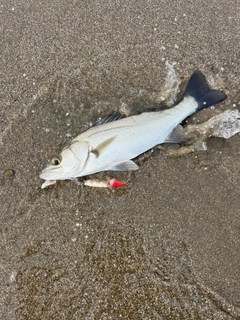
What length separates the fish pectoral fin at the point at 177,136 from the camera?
3.32m

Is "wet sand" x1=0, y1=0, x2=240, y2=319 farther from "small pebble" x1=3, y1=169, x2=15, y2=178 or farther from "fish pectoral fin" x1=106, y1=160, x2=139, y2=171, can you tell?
"fish pectoral fin" x1=106, y1=160, x2=139, y2=171

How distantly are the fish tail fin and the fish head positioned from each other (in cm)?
141

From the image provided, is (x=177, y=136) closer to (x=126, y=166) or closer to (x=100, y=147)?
(x=126, y=166)

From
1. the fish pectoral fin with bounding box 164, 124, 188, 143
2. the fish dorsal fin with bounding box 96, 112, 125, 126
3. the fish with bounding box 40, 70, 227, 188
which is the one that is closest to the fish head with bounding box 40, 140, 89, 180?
the fish with bounding box 40, 70, 227, 188

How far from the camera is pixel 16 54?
142 inches

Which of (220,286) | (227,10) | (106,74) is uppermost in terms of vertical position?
(106,74)

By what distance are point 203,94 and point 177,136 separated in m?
0.59

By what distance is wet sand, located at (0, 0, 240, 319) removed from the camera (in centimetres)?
319

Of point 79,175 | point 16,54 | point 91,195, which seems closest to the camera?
point 79,175

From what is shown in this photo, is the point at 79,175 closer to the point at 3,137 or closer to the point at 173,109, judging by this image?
the point at 3,137

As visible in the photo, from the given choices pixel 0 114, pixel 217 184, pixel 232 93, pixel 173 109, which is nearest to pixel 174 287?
pixel 217 184

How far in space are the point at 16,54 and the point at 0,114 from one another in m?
0.83

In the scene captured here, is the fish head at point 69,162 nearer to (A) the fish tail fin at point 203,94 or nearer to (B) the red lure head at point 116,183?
(B) the red lure head at point 116,183

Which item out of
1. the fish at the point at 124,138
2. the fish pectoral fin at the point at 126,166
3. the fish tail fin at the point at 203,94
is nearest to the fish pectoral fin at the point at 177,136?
the fish at the point at 124,138
